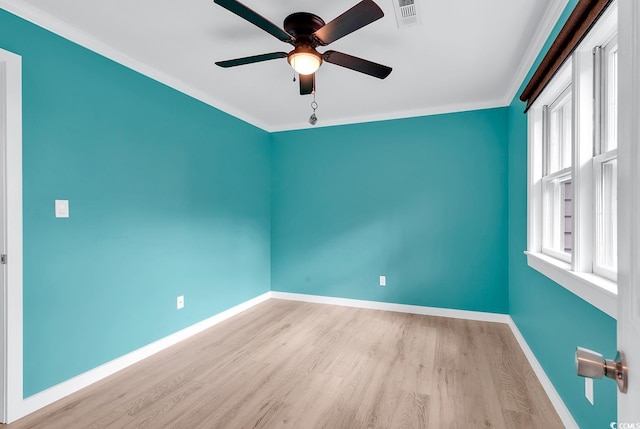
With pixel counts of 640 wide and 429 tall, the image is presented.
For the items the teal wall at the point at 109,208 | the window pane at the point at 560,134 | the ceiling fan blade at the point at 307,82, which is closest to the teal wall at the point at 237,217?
the teal wall at the point at 109,208

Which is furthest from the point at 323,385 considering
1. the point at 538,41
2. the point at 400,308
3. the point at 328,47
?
the point at 538,41

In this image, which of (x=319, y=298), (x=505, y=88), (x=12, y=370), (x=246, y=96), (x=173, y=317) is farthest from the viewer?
(x=319, y=298)

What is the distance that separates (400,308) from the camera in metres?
3.70

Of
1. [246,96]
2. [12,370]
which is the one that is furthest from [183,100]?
[12,370]

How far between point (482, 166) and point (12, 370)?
4.22m

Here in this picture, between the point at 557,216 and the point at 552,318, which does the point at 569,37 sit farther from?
the point at 552,318

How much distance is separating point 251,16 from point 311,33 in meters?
0.42

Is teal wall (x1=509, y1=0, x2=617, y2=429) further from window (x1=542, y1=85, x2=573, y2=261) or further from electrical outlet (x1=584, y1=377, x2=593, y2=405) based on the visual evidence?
window (x1=542, y1=85, x2=573, y2=261)

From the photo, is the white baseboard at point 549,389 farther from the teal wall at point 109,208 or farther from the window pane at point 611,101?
the teal wall at point 109,208

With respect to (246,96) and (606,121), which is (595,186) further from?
(246,96)

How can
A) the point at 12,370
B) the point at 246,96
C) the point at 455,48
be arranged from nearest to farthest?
the point at 12,370, the point at 455,48, the point at 246,96

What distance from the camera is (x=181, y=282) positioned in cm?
289

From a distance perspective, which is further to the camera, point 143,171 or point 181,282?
point 181,282

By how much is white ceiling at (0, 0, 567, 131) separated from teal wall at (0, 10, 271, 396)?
181 millimetres
